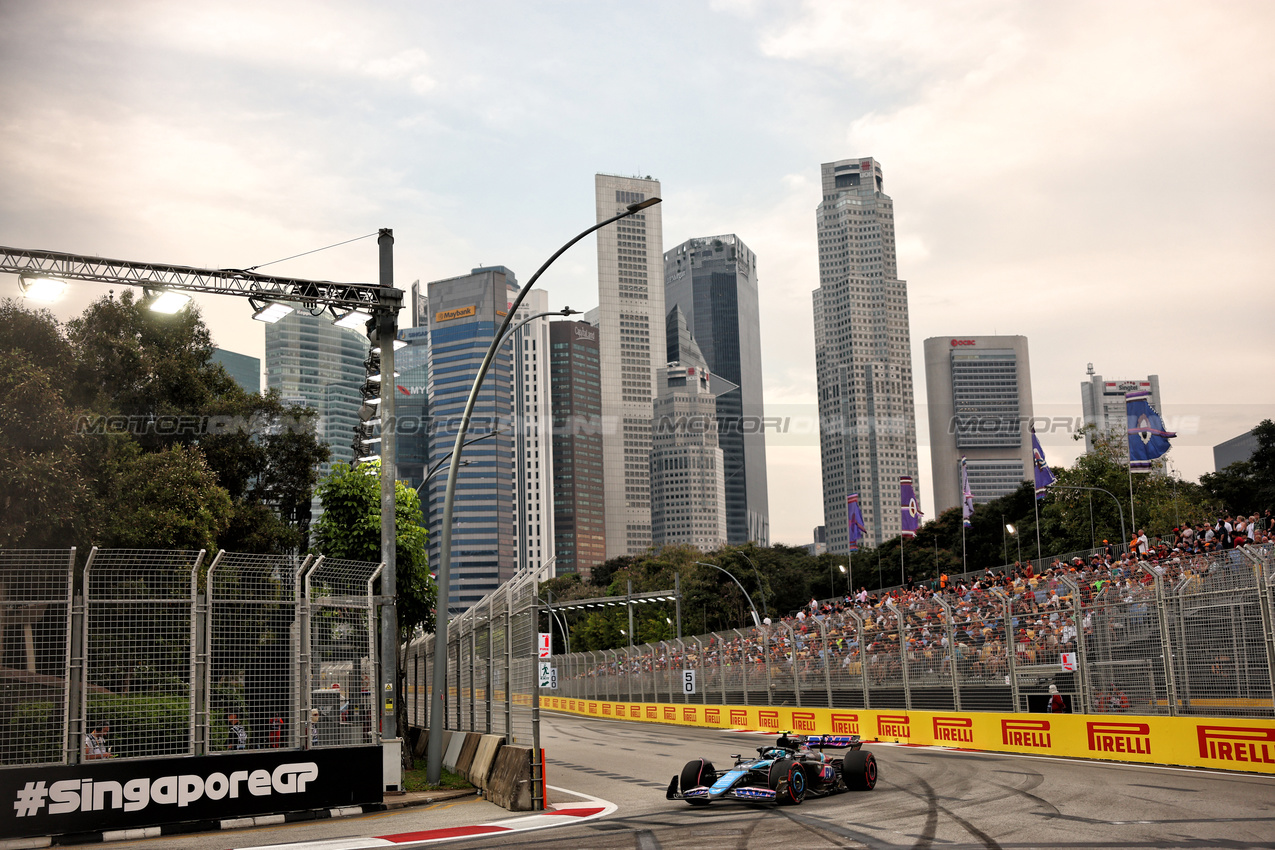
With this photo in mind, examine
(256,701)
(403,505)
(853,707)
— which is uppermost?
(403,505)

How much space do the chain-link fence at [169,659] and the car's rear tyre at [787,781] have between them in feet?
18.2

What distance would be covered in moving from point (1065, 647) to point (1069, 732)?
139 centimetres

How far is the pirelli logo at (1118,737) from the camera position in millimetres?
16062

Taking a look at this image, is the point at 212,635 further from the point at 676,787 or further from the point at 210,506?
the point at 210,506

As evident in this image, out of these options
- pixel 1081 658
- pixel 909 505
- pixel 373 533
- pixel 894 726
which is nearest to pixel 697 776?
pixel 1081 658

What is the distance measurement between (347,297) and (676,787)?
8.95 metres

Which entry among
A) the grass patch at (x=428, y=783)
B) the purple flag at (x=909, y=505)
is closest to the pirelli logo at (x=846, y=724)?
the grass patch at (x=428, y=783)

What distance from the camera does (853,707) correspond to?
25.4 meters

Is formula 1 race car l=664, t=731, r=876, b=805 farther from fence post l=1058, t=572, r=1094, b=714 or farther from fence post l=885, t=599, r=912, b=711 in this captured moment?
fence post l=885, t=599, r=912, b=711

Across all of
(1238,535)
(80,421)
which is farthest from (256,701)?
(1238,535)

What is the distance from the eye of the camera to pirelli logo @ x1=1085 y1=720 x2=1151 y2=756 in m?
16.1

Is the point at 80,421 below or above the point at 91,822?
above

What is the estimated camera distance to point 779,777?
13133 mm

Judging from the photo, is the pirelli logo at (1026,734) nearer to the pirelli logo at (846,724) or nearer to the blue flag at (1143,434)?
the pirelli logo at (846,724)
